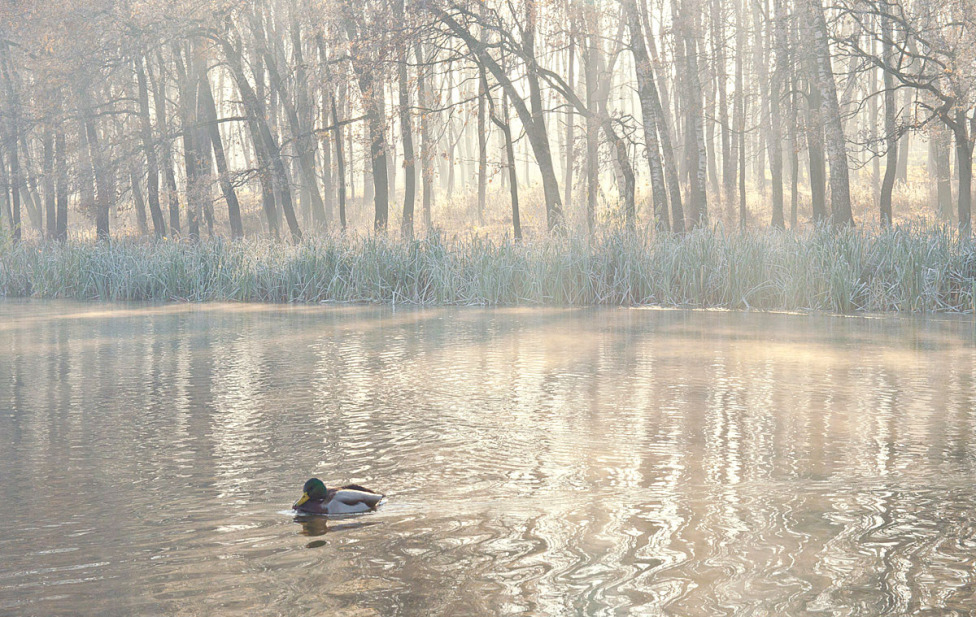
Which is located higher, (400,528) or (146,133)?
(146,133)

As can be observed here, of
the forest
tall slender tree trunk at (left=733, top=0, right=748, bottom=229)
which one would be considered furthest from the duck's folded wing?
tall slender tree trunk at (left=733, top=0, right=748, bottom=229)

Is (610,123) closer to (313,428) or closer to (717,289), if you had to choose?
→ (717,289)

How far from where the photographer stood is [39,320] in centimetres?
1159

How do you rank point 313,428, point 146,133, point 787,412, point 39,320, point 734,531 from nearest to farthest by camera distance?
point 734,531, point 313,428, point 787,412, point 39,320, point 146,133

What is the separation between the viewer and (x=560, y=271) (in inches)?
519

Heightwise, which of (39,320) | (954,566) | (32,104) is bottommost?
(954,566)

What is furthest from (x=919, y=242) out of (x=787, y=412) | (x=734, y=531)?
(x=734, y=531)

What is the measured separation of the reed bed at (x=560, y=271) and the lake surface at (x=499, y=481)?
158 inches

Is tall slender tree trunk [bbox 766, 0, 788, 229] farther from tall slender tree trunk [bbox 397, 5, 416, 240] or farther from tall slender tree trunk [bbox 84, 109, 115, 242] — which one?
tall slender tree trunk [bbox 84, 109, 115, 242]

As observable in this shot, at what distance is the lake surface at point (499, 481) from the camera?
108 inches

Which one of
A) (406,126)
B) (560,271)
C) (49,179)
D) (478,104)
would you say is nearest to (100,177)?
(49,179)

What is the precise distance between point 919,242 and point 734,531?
31.4 feet

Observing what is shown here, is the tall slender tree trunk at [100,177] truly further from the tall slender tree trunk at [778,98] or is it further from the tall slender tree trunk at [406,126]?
the tall slender tree trunk at [778,98]

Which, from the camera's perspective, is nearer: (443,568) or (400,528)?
(443,568)
